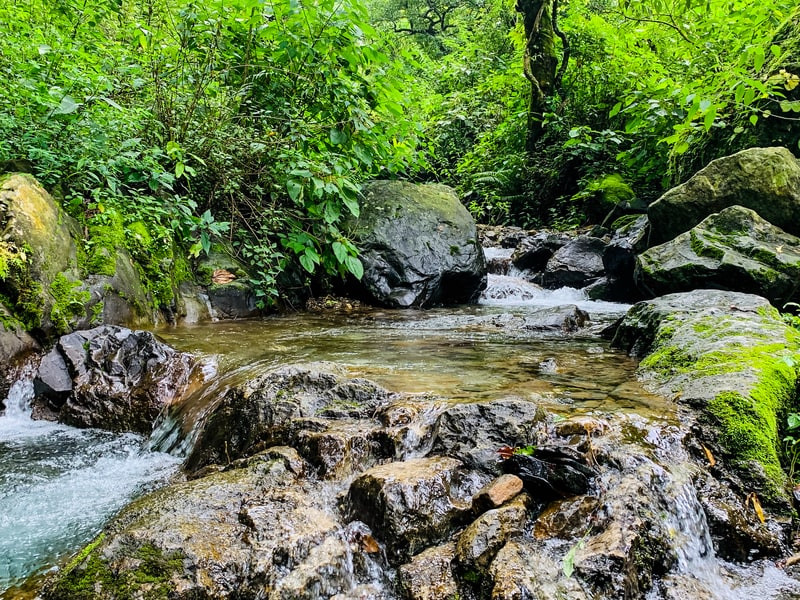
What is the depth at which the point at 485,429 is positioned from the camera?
262 cm

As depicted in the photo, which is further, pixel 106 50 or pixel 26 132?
pixel 106 50

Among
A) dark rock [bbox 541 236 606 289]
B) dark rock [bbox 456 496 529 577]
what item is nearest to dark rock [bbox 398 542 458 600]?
dark rock [bbox 456 496 529 577]

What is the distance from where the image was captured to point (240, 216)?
6.55m

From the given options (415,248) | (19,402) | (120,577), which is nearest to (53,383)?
(19,402)

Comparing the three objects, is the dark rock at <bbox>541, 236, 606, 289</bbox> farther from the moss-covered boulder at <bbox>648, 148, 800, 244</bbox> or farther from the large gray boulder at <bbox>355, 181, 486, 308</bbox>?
the moss-covered boulder at <bbox>648, 148, 800, 244</bbox>

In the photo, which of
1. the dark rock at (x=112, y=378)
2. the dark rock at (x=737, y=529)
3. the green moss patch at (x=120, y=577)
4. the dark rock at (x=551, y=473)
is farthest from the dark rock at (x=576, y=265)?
the green moss patch at (x=120, y=577)

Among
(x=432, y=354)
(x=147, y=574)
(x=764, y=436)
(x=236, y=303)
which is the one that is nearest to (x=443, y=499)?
(x=147, y=574)

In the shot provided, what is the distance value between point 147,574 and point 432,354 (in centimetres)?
302

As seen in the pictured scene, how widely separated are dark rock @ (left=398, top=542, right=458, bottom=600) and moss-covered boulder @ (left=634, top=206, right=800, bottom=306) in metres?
4.98

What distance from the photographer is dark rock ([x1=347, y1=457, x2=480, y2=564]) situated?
208 cm

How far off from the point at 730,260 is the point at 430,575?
17.3 ft

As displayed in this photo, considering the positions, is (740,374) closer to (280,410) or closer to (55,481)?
(280,410)

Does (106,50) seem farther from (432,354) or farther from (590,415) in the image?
(590,415)

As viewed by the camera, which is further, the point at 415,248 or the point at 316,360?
the point at 415,248
